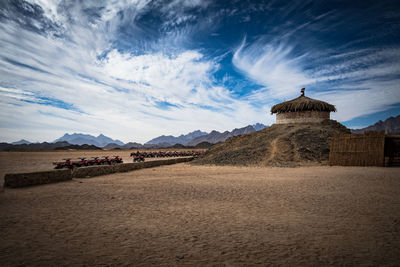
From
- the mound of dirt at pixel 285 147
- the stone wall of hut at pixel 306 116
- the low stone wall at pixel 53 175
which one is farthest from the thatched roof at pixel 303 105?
the low stone wall at pixel 53 175

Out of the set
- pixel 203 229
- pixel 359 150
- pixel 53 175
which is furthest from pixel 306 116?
pixel 53 175

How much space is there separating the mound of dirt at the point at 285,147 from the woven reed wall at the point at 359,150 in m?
1.39

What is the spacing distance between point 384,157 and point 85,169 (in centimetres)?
1935

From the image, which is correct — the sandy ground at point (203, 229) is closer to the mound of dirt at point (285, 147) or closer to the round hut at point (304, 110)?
the mound of dirt at point (285, 147)

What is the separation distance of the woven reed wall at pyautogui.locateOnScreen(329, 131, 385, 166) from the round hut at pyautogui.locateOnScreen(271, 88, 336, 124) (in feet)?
31.6

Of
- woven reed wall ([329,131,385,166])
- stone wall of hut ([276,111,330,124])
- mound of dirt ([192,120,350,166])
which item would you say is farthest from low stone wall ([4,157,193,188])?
stone wall of hut ([276,111,330,124])

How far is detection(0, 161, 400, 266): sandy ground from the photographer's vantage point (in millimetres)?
3078

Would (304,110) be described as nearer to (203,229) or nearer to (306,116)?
(306,116)

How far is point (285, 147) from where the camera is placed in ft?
63.3

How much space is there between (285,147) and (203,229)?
56.2ft

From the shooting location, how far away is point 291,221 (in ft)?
14.9

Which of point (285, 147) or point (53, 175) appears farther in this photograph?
point (285, 147)

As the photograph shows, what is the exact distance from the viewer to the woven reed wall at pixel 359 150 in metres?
14.0

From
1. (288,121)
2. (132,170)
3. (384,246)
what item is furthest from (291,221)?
(288,121)
